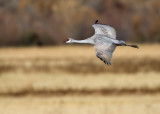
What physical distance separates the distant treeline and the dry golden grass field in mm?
7208

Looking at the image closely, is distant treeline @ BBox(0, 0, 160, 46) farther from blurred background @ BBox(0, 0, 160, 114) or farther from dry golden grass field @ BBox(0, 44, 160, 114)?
dry golden grass field @ BBox(0, 44, 160, 114)

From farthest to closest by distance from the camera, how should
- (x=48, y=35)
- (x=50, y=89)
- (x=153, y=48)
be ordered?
1. (x=48, y=35)
2. (x=153, y=48)
3. (x=50, y=89)

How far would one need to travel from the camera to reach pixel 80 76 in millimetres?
14750

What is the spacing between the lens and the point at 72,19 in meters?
26.9

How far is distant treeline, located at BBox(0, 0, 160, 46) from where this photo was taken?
25.1 metres

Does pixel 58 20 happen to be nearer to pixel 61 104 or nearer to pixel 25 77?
pixel 25 77

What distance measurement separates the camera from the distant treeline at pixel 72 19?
989 inches

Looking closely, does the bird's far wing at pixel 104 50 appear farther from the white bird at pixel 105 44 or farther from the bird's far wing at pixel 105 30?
the bird's far wing at pixel 105 30

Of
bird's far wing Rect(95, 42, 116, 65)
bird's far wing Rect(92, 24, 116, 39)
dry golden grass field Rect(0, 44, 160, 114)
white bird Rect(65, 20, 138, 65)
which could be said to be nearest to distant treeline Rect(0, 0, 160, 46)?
dry golden grass field Rect(0, 44, 160, 114)

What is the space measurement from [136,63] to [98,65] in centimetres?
107

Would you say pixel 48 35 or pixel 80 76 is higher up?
pixel 80 76

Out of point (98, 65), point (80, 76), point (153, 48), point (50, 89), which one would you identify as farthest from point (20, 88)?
point (153, 48)

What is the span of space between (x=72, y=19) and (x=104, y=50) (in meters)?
19.2

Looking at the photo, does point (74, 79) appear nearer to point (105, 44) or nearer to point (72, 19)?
point (105, 44)
